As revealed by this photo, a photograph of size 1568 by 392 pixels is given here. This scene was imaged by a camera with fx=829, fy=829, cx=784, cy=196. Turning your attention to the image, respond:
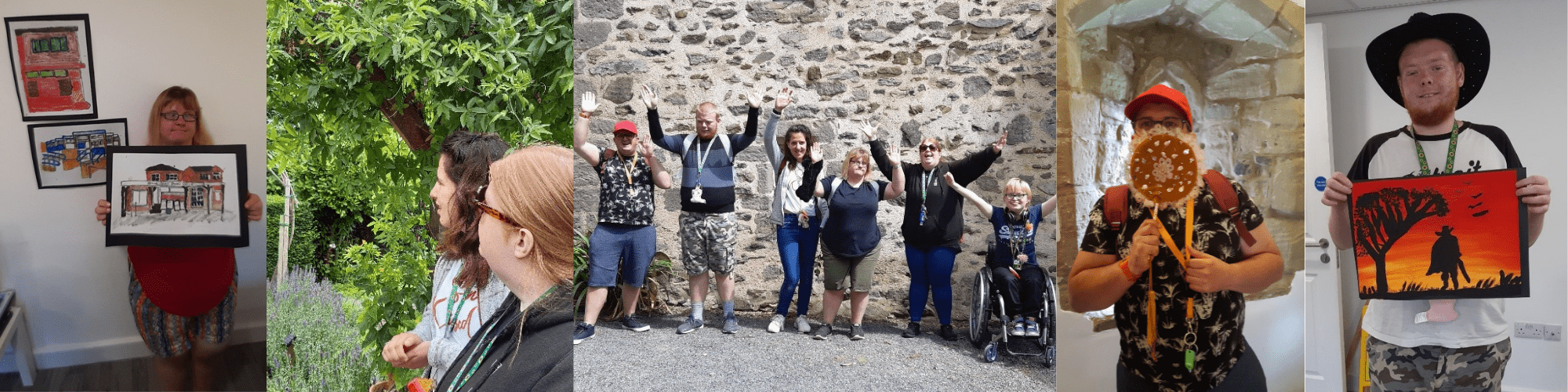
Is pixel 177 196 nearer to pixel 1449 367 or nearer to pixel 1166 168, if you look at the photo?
pixel 1166 168

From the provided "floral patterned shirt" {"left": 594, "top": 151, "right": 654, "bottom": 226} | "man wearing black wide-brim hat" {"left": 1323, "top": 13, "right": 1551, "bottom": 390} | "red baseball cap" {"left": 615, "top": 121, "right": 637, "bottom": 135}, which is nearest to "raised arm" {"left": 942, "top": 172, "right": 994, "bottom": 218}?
"man wearing black wide-brim hat" {"left": 1323, "top": 13, "right": 1551, "bottom": 390}

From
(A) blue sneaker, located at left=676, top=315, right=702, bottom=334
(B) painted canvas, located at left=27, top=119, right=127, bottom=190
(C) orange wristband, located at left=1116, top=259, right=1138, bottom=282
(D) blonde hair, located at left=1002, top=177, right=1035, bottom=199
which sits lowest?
(A) blue sneaker, located at left=676, top=315, right=702, bottom=334

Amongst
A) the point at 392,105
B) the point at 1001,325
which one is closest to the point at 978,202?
the point at 1001,325

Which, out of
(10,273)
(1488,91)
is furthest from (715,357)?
(1488,91)

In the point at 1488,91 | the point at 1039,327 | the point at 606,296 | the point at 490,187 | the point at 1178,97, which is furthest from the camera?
the point at 606,296

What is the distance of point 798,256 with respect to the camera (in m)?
3.48

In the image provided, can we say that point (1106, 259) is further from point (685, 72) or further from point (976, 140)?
point (685, 72)

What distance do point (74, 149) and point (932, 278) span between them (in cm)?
274

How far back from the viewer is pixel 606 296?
145 inches

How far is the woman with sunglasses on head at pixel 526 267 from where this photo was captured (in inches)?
80.0

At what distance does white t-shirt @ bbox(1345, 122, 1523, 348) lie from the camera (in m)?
2.23

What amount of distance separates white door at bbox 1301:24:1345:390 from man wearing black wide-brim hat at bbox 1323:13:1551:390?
0.28 ft

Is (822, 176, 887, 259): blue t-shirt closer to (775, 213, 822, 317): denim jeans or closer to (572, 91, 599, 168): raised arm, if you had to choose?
(775, 213, 822, 317): denim jeans

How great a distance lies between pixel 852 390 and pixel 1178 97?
62.7 inches
